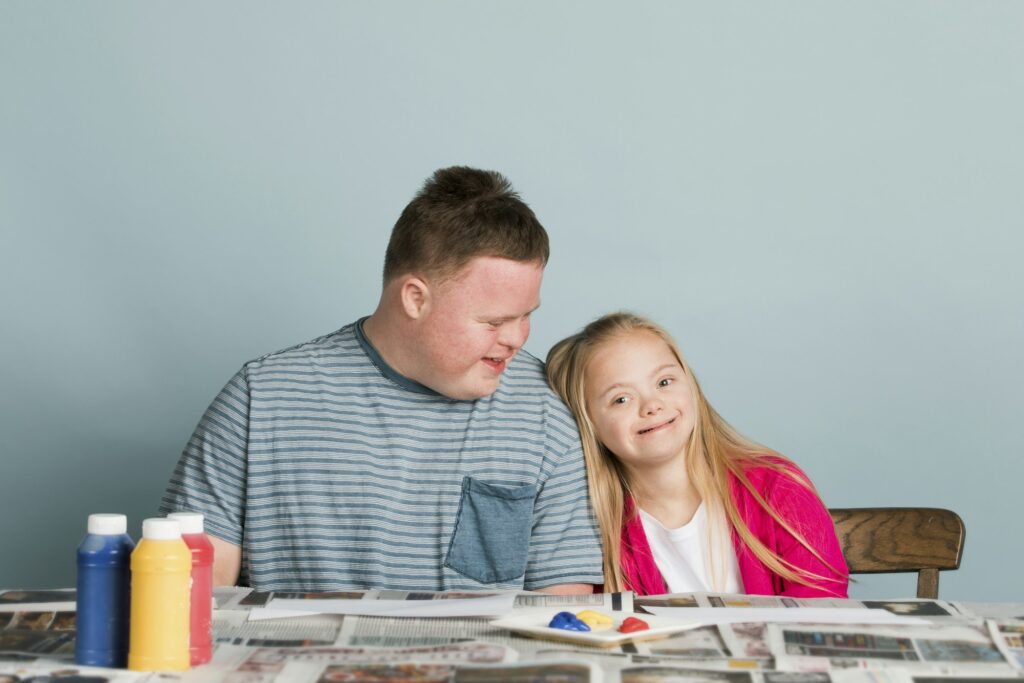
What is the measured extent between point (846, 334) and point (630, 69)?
2.47 feet

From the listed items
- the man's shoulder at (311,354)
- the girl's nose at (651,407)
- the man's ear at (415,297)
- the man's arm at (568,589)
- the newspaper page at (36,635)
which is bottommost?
the man's arm at (568,589)

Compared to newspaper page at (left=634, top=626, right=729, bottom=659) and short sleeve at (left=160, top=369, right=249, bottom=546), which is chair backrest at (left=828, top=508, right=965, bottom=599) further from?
short sleeve at (left=160, top=369, right=249, bottom=546)

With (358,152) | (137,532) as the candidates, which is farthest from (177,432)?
(358,152)

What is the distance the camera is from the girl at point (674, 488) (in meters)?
2.08

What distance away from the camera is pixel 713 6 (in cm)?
270

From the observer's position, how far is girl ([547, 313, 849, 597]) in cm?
208

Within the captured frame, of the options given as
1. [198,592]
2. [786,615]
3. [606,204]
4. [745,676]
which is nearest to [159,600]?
[198,592]

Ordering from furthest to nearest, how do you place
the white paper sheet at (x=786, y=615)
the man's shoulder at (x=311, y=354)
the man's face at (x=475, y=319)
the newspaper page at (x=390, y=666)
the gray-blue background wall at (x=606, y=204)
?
the gray-blue background wall at (x=606, y=204)
the man's shoulder at (x=311, y=354)
the man's face at (x=475, y=319)
the white paper sheet at (x=786, y=615)
the newspaper page at (x=390, y=666)

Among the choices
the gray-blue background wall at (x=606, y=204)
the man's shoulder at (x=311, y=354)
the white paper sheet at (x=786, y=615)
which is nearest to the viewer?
the white paper sheet at (x=786, y=615)

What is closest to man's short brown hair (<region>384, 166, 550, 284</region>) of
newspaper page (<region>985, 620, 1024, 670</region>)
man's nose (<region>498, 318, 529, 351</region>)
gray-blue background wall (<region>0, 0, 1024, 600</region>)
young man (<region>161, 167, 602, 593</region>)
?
young man (<region>161, 167, 602, 593</region>)

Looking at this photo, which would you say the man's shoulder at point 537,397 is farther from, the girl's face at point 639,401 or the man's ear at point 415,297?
the man's ear at point 415,297

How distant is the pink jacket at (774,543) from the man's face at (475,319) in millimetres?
419

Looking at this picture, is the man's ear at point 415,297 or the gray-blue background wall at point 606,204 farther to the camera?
the gray-blue background wall at point 606,204

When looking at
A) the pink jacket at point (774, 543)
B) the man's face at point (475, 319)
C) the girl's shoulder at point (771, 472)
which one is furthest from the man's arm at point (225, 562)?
the girl's shoulder at point (771, 472)
